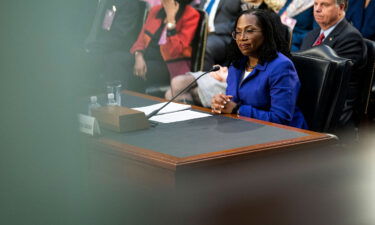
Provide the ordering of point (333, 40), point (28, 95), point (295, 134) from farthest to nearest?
point (333, 40), point (295, 134), point (28, 95)

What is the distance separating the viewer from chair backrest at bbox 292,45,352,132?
7.68 feet

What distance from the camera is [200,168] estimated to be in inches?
63.2

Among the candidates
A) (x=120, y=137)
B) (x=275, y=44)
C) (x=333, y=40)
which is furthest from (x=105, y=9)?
(x=120, y=137)

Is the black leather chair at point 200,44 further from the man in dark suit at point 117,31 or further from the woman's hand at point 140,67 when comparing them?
the man in dark suit at point 117,31

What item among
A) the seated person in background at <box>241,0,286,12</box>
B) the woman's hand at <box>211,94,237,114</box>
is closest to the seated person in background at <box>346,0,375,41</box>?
the seated person in background at <box>241,0,286,12</box>

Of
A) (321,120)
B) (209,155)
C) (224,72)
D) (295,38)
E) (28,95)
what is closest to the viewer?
(28,95)

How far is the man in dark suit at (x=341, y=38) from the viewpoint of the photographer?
127 inches

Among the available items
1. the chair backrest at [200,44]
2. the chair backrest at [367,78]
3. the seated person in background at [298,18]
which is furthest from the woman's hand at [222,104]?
the seated person in background at [298,18]

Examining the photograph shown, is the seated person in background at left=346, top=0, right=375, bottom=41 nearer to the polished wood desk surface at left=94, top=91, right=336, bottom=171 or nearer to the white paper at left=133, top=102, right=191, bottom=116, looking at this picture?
the white paper at left=133, top=102, right=191, bottom=116

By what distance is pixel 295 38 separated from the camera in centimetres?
409

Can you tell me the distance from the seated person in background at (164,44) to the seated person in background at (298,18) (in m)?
0.69

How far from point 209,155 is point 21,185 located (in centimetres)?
99

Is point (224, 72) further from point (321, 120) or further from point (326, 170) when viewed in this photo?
point (326, 170)

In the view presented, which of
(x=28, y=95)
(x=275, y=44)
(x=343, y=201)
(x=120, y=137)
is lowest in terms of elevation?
(x=343, y=201)
